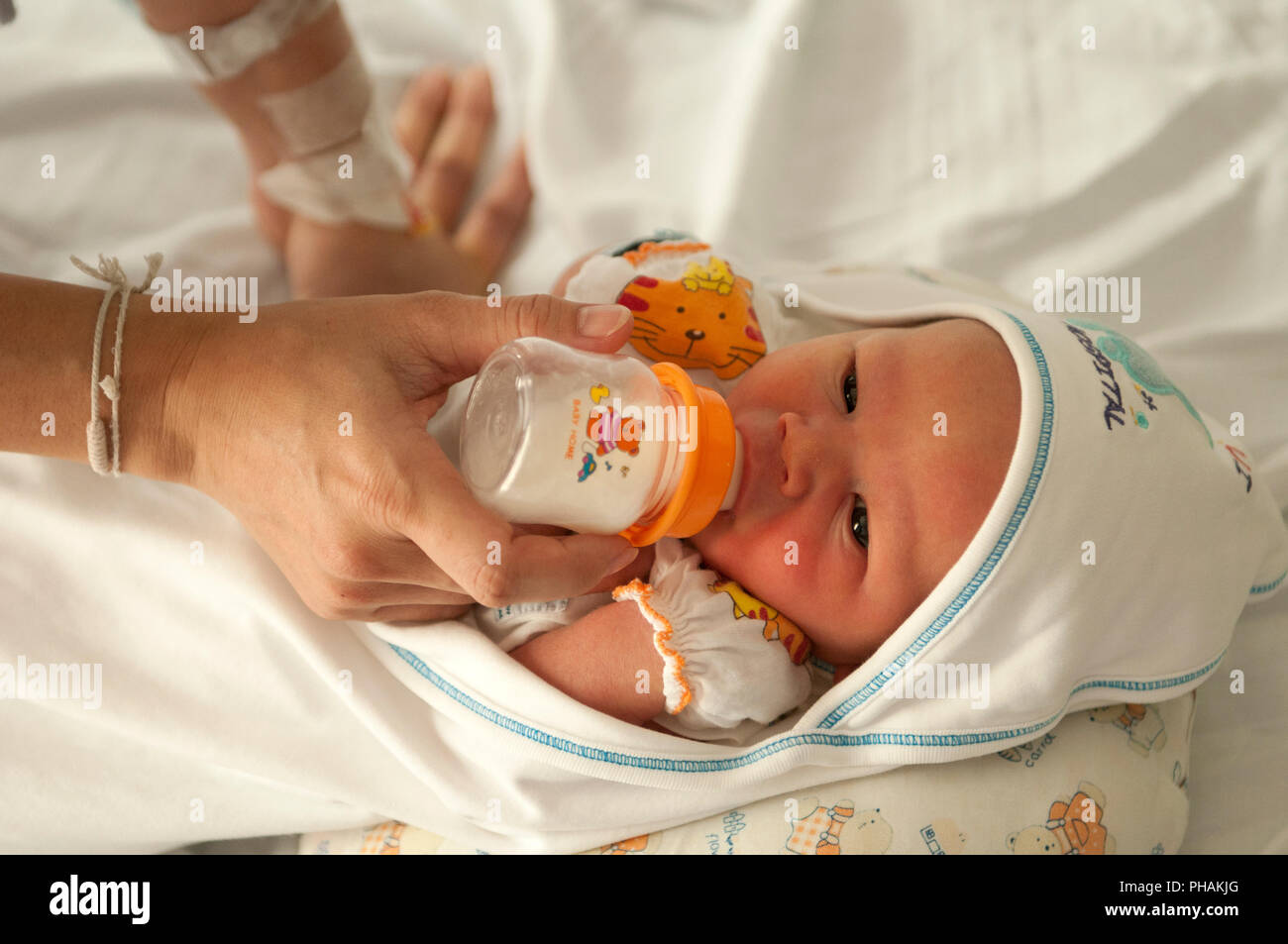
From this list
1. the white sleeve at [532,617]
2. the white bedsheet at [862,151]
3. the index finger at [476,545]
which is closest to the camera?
Answer: the index finger at [476,545]

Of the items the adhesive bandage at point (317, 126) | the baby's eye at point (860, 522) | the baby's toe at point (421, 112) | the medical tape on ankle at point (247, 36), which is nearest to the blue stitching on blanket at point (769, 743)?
the baby's eye at point (860, 522)

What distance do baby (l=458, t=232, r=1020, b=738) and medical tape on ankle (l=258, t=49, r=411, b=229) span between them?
0.84 m

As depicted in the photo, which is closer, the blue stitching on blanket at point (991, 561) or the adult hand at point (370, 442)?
the adult hand at point (370, 442)

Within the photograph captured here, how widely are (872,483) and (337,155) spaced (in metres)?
1.14

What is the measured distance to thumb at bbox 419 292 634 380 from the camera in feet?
3.59

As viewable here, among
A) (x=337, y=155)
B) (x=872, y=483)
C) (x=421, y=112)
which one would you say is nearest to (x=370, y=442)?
(x=872, y=483)

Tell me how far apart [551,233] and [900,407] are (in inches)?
39.8

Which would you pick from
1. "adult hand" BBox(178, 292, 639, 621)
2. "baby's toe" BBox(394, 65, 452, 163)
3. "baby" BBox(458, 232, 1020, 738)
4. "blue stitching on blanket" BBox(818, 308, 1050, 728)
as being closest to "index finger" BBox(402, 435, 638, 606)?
"adult hand" BBox(178, 292, 639, 621)

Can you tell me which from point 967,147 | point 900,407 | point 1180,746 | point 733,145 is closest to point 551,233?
point 733,145

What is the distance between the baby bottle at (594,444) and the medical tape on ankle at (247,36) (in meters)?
0.90

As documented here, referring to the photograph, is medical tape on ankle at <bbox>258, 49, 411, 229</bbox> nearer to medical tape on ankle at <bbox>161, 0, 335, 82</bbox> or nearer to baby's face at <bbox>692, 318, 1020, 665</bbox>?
medical tape on ankle at <bbox>161, 0, 335, 82</bbox>

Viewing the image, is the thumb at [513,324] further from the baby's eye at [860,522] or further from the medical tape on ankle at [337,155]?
the medical tape on ankle at [337,155]

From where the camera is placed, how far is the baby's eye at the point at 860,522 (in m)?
1.24
